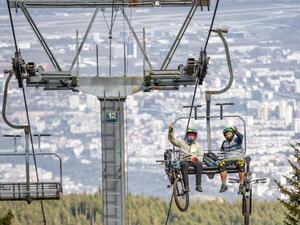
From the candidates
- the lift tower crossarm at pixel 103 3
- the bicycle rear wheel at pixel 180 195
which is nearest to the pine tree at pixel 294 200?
the lift tower crossarm at pixel 103 3

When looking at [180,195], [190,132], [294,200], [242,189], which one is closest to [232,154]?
[242,189]

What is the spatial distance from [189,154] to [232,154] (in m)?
0.56

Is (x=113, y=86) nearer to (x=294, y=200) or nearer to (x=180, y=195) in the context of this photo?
(x=180, y=195)

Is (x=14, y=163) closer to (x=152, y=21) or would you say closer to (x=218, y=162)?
(x=152, y=21)

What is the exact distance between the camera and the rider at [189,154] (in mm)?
19609

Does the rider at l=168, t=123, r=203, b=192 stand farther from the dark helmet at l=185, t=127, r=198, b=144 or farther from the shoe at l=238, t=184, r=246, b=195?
the shoe at l=238, t=184, r=246, b=195

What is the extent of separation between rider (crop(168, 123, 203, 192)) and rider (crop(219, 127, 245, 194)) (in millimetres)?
297

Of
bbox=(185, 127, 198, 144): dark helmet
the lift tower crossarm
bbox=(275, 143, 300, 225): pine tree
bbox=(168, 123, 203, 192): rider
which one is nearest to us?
bbox=(168, 123, 203, 192): rider

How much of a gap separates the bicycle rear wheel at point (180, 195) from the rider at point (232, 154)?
1.59ft

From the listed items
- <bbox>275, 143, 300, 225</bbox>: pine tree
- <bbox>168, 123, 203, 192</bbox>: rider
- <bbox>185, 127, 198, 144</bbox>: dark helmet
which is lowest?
<bbox>275, 143, 300, 225</bbox>: pine tree

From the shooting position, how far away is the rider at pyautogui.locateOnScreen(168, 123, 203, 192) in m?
19.6

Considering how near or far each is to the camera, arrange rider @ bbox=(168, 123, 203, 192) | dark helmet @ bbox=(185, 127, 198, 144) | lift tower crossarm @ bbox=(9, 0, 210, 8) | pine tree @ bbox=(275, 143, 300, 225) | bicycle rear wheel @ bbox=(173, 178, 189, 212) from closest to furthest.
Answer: bicycle rear wheel @ bbox=(173, 178, 189, 212), rider @ bbox=(168, 123, 203, 192), dark helmet @ bbox=(185, 127, 198, 144), lift tower crossarm @ bbox=(9, 0, 210, 8), pine tree @ bbox=(275, 143, 300, 225)

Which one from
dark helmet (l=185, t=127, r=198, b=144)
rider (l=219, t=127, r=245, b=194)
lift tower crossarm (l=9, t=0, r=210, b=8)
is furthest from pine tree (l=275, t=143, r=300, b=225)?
dark helmet (l=185, t=127, r=198, b=144)

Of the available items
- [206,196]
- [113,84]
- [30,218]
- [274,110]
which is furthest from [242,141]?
[274,110]
